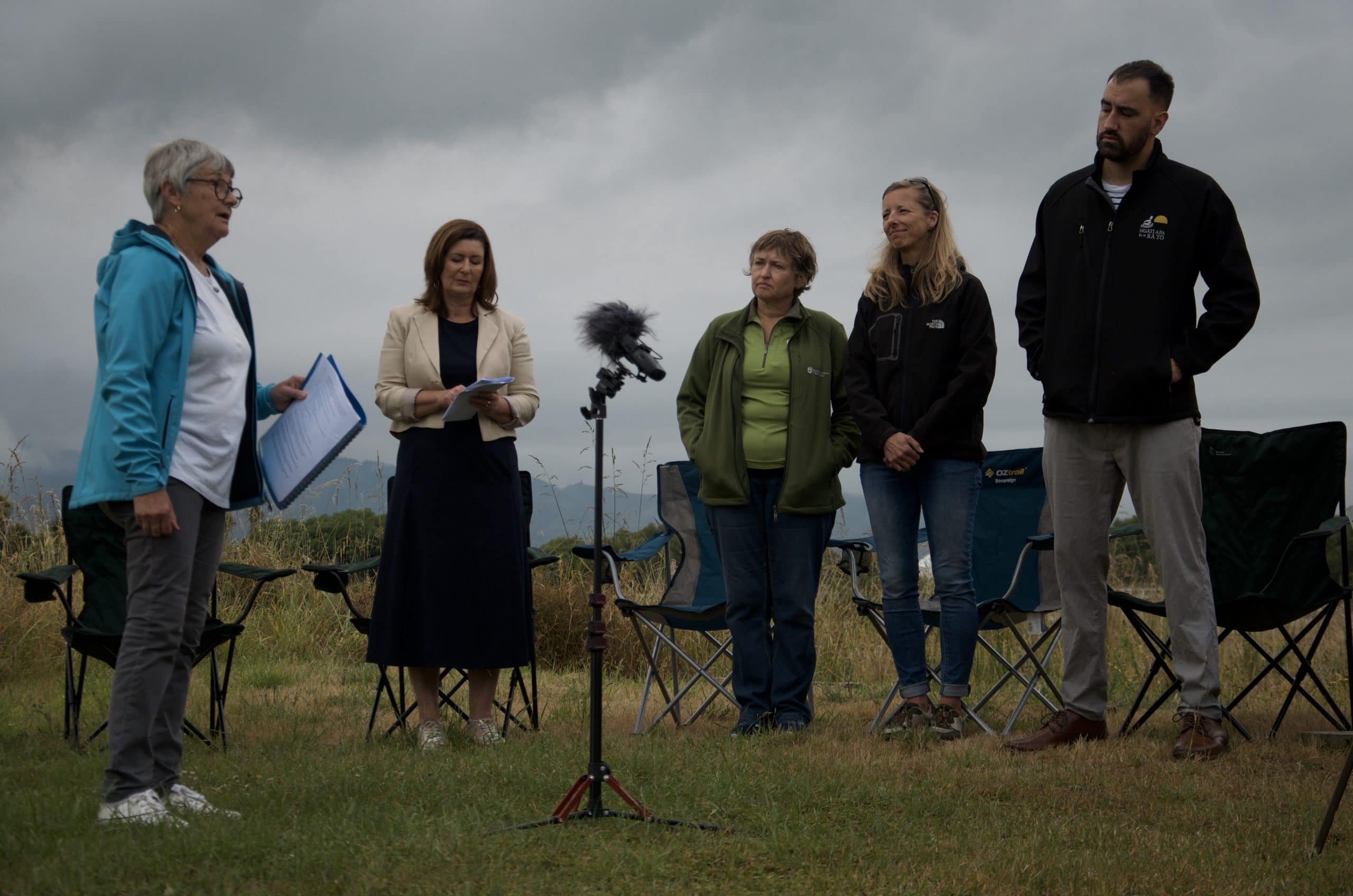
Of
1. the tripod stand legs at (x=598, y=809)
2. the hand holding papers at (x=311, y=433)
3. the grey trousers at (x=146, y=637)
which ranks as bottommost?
the tripod stand legs at (x=598, y=809)

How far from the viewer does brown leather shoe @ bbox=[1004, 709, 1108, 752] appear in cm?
388

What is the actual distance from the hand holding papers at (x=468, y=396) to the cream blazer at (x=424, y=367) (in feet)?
0.36

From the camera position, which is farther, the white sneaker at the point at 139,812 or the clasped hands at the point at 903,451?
the clasped hands at the point at 903,451

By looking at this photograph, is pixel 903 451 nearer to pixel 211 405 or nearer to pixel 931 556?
pixel 931 556

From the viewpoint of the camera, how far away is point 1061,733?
3938mm

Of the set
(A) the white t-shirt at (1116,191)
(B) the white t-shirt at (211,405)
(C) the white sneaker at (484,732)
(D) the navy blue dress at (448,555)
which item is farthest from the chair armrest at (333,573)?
(A) the white t-shirt at (1116,191)

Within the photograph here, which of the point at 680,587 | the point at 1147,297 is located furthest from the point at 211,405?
the point at 1147,297

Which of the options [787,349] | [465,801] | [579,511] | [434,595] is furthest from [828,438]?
[579,511]

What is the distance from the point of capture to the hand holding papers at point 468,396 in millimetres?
3725

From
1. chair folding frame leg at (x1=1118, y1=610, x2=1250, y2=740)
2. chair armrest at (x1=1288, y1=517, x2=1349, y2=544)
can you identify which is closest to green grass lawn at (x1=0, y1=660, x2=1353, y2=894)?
chair folding frame leg at (x1=1118, y1=610, x2=1250, y2=740)

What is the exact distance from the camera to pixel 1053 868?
259 centimetres

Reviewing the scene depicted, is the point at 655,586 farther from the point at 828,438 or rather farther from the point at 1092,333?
the point at 1092,333

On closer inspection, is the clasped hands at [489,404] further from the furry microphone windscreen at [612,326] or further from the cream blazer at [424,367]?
the furry microphone windscreen at [612,326]

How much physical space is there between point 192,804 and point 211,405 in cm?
97
